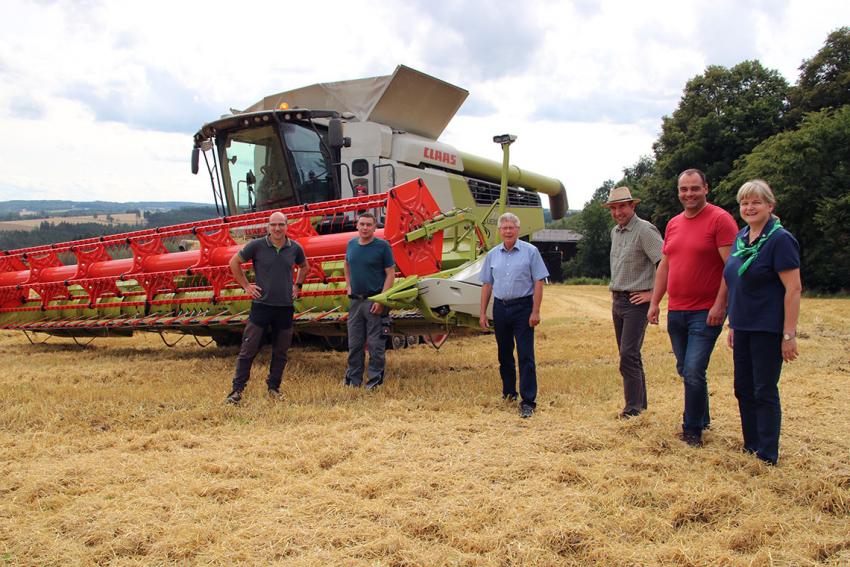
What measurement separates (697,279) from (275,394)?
127 inches

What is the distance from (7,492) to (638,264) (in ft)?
12.6

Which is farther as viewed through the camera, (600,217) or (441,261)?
(600,217)

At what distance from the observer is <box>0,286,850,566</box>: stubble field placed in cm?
258

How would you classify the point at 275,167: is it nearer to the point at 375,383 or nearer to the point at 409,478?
the point at 375,383

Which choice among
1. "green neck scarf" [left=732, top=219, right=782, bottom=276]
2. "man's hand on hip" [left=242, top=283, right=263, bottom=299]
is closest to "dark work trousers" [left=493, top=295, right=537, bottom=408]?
"green neck scarf" [left=732, top=219, right=782, bottom=276]

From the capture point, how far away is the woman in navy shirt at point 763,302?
3309 millimetres

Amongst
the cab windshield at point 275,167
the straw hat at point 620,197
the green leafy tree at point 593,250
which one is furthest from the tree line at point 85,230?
the green leafy tree at point 593,250

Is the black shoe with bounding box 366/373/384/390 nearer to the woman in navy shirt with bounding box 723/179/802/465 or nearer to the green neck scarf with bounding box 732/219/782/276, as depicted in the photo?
the woman in navy shirt with bounding box 723/179/802/465

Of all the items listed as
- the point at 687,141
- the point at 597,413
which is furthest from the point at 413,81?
the point at 687,141

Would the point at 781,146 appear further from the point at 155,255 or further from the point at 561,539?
the point at 561,539

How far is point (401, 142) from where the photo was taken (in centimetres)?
909

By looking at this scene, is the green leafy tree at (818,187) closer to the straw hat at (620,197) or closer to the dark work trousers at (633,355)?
the straw hat at (620,197)

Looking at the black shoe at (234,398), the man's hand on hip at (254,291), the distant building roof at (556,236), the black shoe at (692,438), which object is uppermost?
→ the distant building roof at (556,236)

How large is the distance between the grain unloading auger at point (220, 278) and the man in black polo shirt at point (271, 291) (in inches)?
30.5
